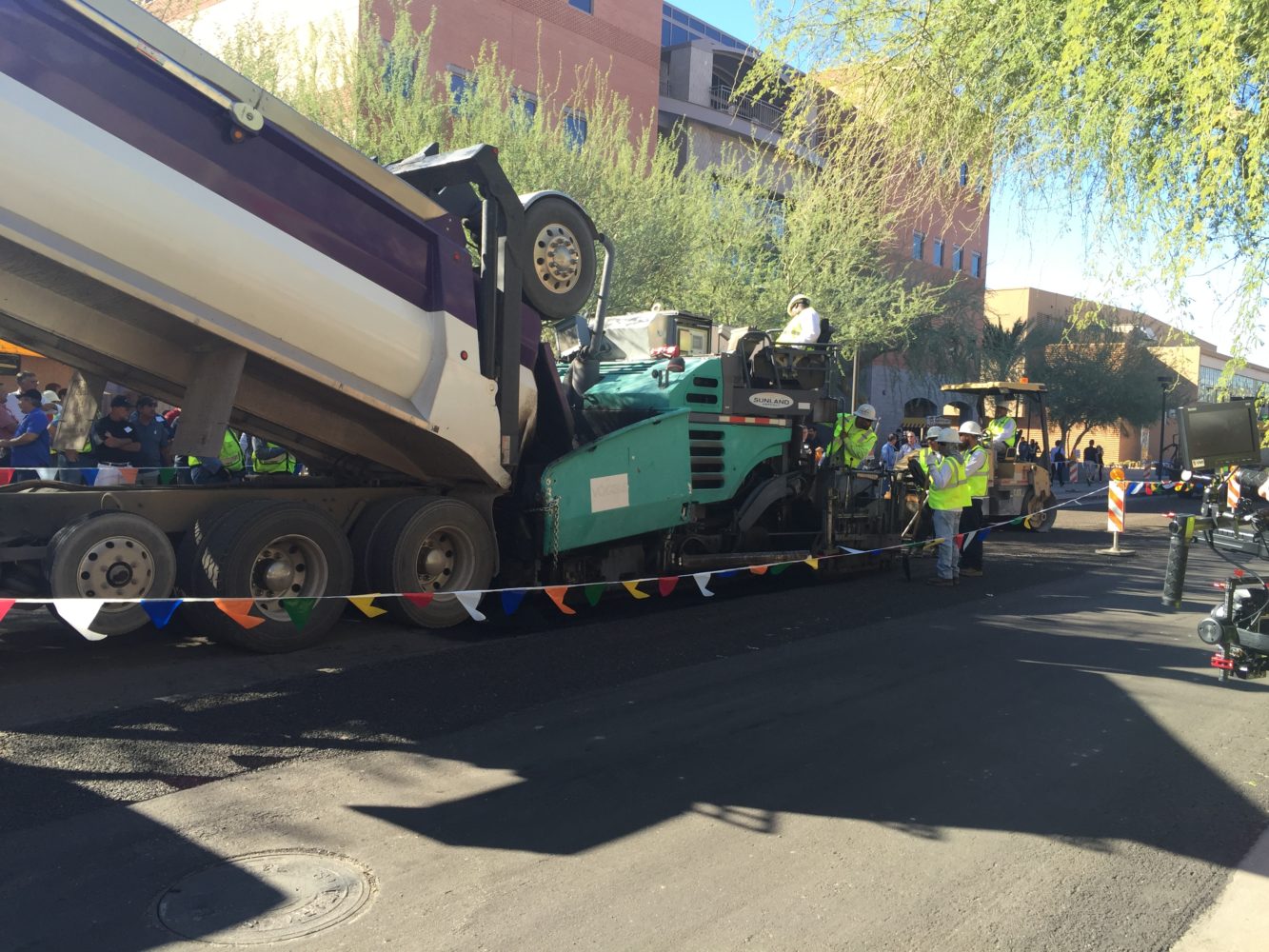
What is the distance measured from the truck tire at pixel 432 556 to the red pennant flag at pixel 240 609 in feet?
3.13

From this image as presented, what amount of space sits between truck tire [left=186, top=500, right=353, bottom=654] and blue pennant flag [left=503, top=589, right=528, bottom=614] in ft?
3.85

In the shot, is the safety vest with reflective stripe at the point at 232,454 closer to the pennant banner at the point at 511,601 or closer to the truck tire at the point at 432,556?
the truck tire at the point at 432,556

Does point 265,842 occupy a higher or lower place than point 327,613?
lower

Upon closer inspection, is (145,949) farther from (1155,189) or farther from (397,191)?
(1155,189)

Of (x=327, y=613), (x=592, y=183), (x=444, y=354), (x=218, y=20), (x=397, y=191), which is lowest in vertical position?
(x=327, y=613)

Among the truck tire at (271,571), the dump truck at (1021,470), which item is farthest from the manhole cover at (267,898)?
the dump truck at (1021,470)

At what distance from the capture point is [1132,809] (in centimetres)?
414

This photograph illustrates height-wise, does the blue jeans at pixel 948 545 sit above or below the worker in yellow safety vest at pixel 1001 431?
below

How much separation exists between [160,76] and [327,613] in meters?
3.28

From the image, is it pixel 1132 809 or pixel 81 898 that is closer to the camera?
pixel 81 898

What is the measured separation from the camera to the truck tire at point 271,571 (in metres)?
5.76

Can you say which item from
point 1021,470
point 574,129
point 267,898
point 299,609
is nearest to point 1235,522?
point 267,898

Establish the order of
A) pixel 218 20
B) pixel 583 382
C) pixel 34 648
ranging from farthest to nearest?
pixel 218 20
pixel 583 382
pixel 34 648

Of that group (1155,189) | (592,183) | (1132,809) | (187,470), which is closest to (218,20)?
(592,183)
